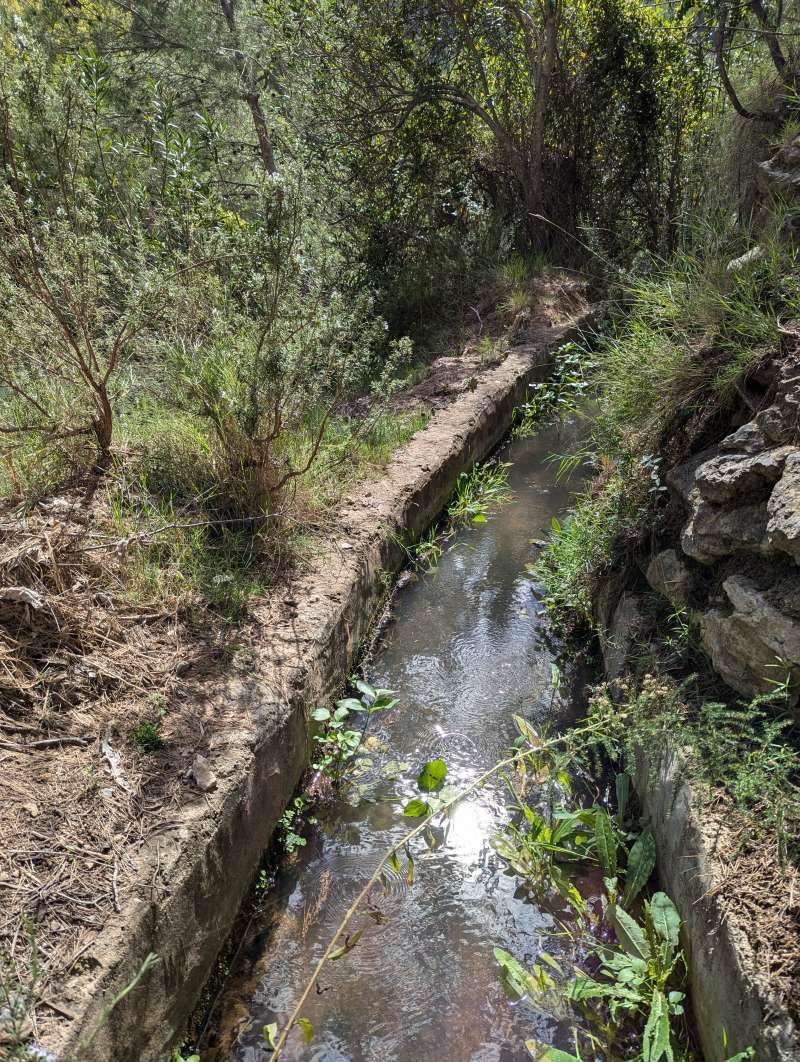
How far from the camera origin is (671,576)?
9.48ft

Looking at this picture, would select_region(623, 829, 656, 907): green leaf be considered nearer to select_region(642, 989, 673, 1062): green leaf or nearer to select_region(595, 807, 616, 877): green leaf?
select_region(595, 807, 616, 877): green leaf

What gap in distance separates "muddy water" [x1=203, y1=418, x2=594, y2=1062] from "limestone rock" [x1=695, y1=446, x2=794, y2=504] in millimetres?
1222

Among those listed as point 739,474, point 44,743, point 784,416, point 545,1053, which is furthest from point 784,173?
point 44,743

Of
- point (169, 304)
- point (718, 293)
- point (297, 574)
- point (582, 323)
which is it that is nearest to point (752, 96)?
point (582, 323)

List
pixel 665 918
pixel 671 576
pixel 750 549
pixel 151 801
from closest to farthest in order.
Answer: pixel 665 918, pixel 151 801, pixel 750 549, pixel 671 576

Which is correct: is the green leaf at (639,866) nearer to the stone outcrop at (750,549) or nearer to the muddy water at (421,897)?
the muddy water at (421,897)

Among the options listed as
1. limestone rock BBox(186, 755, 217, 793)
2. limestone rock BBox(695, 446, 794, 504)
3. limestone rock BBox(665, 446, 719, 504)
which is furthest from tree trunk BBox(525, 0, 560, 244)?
limestone rock BBox(186, 755, 217, 793)

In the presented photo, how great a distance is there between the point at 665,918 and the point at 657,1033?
0.31 m

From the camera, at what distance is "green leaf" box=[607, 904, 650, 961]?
2086mm

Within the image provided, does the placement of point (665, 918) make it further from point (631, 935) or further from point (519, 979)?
point (519, 979)

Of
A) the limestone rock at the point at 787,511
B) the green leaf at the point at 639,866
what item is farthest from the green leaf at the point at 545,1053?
the limestone rock at the point at 787,511

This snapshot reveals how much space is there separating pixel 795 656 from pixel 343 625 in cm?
185

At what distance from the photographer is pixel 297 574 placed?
11.3 feet

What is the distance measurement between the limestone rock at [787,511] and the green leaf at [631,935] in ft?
3.81
